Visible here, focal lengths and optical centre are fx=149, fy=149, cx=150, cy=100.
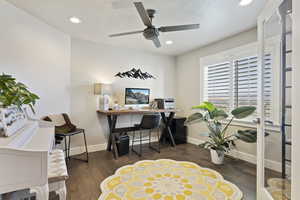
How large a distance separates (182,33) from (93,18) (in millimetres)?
1611

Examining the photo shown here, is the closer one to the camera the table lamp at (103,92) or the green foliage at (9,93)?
the green foliage at (9,93)

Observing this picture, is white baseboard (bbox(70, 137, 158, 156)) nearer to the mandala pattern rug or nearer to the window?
the mandala pattern rug

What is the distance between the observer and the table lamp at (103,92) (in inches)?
122

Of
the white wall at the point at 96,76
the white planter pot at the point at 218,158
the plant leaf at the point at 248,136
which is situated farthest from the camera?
the white wall at the point at 96,76

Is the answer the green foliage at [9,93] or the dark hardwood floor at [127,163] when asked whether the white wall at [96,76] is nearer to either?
the dark hardwood floor at [127,163]

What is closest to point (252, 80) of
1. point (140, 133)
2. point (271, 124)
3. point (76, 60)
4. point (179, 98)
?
point (271, 124)

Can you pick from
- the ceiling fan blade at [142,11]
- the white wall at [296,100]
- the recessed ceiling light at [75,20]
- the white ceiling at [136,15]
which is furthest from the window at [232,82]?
the recessed ceiling light at [75,20]

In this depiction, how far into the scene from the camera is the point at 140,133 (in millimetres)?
3736

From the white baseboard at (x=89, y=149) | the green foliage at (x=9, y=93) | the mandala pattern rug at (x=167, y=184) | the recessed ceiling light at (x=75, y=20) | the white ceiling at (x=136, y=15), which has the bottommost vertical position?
the mandala pattern rug at (x=167, y=184)

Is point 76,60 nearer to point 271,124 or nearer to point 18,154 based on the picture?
point 18,154

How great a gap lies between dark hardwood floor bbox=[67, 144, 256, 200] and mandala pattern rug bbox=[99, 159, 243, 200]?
140 millimetres

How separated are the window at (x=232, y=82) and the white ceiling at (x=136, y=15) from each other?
0.61 metres

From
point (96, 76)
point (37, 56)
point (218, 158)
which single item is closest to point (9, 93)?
point (37, 56)

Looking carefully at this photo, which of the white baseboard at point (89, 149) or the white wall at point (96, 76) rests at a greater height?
the white wall at point (96, 76)
